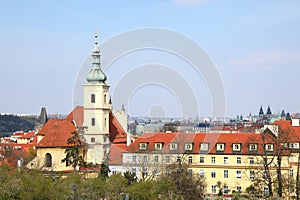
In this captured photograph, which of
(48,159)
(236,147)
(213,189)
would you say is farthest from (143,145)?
(48,159)

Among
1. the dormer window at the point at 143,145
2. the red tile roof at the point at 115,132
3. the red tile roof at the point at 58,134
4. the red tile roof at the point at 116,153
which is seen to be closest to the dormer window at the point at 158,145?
the dormer window at the point at 143,145

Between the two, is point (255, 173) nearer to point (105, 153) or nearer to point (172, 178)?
point (172, 178)

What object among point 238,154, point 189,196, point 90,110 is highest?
point 90,110

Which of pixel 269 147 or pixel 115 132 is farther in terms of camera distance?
pixel 115 132

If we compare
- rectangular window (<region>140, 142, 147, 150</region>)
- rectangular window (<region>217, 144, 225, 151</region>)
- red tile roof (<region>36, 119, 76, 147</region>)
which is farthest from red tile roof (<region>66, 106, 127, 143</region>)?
rectangular window (<region>217, 144, 225, 151</region>)

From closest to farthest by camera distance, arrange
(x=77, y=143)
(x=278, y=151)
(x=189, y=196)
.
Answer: (x=189, y=196), (x=278, y=151), (x=77, y=143)

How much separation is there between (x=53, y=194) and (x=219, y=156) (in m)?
24.1

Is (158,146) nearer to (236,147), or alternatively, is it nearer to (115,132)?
(236,147)

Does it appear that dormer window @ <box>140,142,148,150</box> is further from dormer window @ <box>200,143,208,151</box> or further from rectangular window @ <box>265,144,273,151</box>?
rectangular window @ <box>265,144,273,151</box>

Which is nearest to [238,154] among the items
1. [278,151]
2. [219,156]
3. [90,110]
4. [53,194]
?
[219,156]

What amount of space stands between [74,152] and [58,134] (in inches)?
110

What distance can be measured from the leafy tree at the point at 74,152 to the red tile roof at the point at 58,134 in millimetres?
612

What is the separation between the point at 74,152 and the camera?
53938 mm

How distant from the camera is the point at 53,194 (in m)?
29.3
